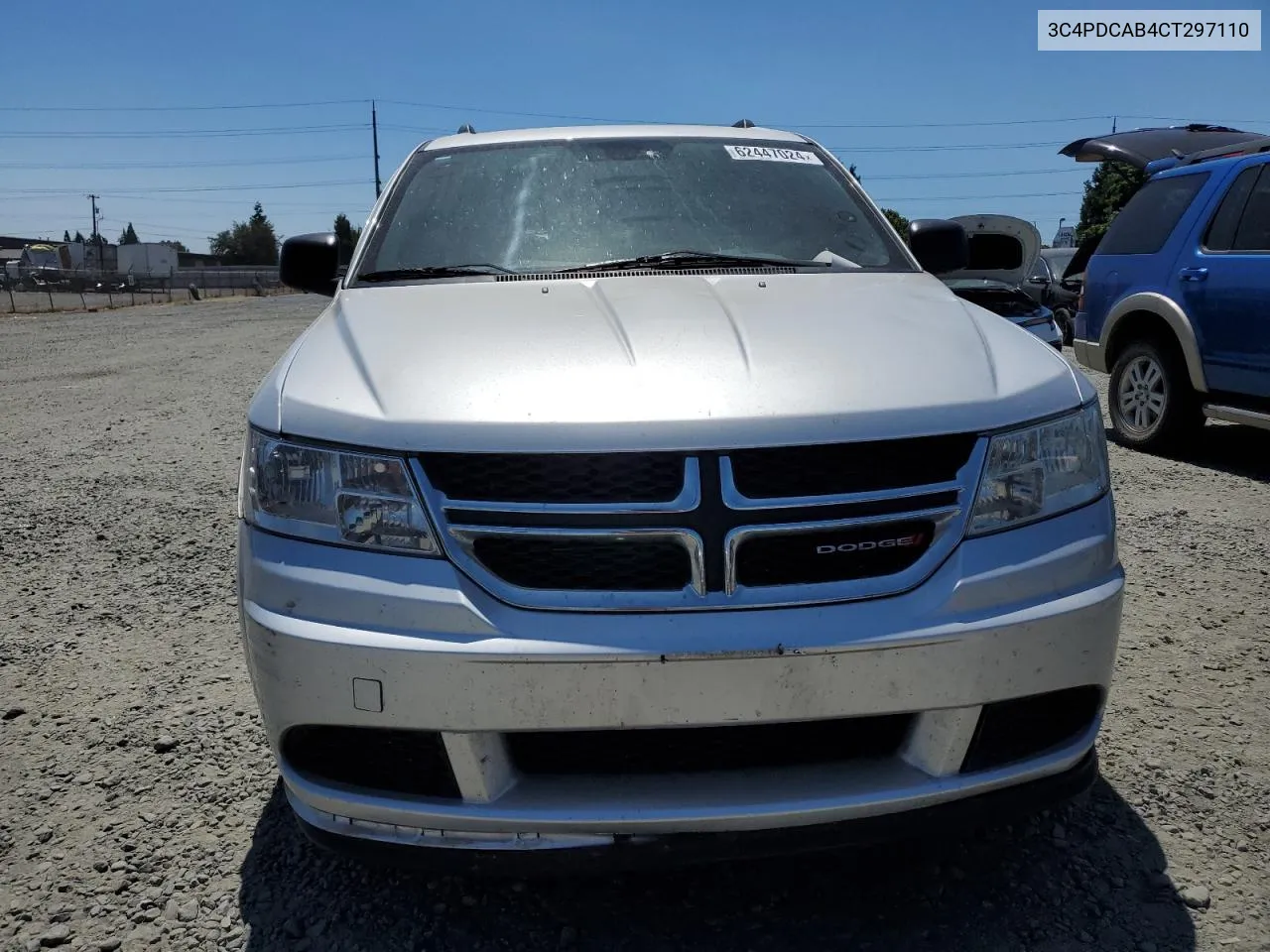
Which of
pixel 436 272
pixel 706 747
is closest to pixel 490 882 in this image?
pixel 706 747

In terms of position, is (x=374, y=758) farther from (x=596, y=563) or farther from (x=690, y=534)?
(x=690, y=534)

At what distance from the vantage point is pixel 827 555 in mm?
1852

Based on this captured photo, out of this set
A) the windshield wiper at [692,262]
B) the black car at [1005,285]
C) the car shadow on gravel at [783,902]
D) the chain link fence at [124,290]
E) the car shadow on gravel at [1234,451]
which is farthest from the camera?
the chain link fence at [124,290]

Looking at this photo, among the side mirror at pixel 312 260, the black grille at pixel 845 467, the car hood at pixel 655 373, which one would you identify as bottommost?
the black grille at pixel 845 467

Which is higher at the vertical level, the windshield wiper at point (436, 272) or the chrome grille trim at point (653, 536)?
the windshield wiper at point (436, 272)

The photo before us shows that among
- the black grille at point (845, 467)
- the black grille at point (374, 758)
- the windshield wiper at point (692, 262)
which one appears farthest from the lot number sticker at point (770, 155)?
the black grille at point (374, 758)

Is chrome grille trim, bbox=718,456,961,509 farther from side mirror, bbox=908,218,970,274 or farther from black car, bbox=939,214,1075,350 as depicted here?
black car, bbox=939,214,1075,350

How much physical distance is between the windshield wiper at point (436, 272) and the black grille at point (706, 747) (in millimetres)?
1471

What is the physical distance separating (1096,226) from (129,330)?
4707cm

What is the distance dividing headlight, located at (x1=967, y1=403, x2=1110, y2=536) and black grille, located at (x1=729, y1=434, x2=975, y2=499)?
8 cm

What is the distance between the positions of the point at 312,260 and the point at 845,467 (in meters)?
2.23

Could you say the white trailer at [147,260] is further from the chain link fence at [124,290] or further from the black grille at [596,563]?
the black grille at [596,563]

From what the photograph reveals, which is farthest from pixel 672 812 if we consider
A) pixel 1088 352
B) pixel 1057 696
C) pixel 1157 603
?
pixel 1088 352

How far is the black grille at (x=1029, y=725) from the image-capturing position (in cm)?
189
